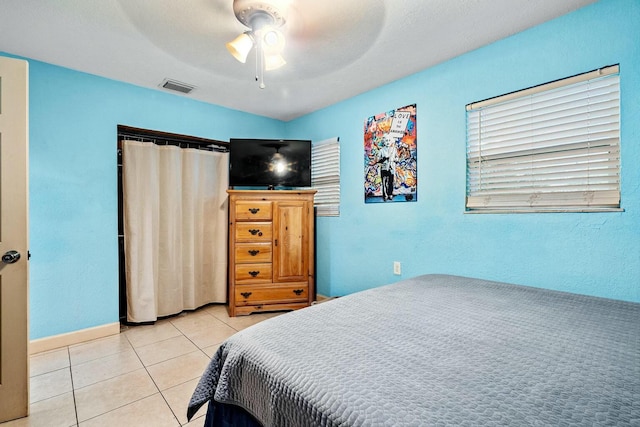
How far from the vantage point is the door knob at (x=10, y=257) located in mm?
1643

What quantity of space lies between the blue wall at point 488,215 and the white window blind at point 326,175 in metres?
0.13

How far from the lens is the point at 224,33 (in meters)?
1.82

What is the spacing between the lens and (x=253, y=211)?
3145 mm

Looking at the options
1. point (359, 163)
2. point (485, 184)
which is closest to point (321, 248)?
point (359, 163)

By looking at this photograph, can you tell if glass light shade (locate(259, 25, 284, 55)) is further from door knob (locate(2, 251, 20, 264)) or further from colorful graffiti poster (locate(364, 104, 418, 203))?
door knob (locate(2, 251, 20, 264))

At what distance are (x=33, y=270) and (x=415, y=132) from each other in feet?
10.9

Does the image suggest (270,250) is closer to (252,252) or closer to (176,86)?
(252,252)

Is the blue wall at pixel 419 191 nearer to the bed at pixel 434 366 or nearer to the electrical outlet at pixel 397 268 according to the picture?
the electrical outlet at pixel 397 268

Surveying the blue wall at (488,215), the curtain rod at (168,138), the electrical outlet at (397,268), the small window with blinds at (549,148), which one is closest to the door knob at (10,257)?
the curtain rod at (168,138)

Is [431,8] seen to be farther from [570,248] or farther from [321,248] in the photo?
[321,248]

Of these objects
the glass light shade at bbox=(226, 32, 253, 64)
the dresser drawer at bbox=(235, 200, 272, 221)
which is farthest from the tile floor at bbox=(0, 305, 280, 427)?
the glass light shade at bbox=(226, 32, 253, 64)

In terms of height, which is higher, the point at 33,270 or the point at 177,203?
the point at 177,203

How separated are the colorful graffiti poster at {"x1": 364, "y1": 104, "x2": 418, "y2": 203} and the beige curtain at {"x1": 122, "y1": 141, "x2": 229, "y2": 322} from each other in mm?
1708

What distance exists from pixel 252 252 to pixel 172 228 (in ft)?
2.91
